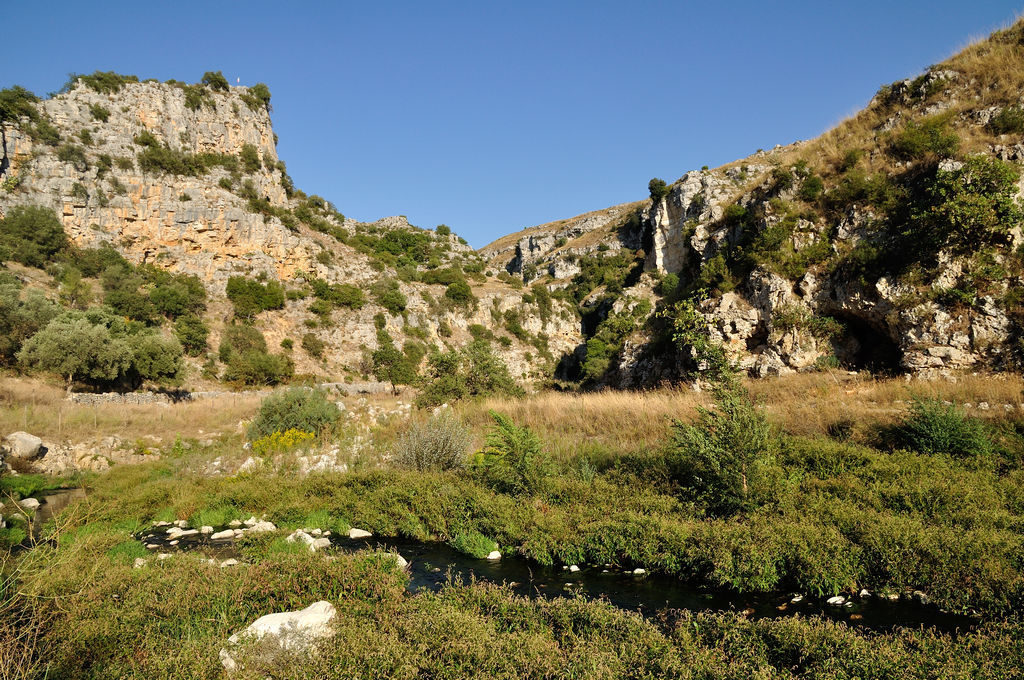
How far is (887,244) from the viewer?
14.0 meters

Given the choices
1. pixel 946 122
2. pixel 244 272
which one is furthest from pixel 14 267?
pixel 946 122

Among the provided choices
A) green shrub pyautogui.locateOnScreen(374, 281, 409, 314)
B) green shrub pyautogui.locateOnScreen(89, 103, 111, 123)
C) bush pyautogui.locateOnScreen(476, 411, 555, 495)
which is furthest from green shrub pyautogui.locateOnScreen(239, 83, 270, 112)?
bush pyautogui.locateOnScreen(476, 411, 555, 495)

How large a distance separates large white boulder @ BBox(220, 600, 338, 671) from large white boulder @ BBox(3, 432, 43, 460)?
486 inches

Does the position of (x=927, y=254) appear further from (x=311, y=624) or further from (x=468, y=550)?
(x=311, y=624)

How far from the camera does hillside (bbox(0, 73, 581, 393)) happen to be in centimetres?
3156

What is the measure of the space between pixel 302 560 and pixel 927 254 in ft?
56.0

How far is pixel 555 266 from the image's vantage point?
64688 mm

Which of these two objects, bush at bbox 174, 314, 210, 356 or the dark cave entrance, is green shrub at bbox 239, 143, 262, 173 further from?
the dark cave entrance

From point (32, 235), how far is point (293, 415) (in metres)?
30.4

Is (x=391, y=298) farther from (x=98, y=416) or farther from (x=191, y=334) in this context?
(x=98, y=416)

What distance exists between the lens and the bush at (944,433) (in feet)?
24.1

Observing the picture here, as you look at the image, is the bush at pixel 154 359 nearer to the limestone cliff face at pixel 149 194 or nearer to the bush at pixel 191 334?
the bush at pixel 191 334

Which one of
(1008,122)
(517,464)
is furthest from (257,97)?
(1008,122)

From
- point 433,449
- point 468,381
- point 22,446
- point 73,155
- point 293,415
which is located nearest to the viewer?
point 433,449
